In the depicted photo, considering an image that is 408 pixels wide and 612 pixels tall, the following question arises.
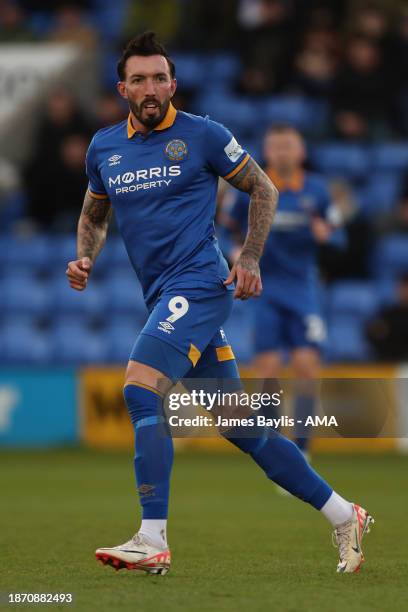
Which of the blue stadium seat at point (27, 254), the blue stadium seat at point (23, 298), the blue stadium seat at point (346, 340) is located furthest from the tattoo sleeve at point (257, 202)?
the blue stadium seat at point (27, 254)

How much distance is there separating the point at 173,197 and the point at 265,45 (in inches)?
418

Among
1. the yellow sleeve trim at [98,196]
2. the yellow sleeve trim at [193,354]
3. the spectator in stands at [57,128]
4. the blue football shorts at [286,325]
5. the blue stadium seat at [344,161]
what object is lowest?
the yellow sleeve trim at [193,354]

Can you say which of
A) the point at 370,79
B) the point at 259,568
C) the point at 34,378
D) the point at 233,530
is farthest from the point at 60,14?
the point at 259,568

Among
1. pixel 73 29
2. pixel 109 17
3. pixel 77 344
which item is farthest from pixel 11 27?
pixel 77 344

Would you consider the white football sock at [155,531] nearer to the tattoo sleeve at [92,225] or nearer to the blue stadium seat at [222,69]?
the tattoo sleeve at [92,225]

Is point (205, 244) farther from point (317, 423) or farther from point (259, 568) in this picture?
point (259, 568)

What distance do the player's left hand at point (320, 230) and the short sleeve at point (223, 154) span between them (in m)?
4.07

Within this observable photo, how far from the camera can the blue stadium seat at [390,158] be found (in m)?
15.2

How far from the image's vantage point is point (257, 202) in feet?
18.4

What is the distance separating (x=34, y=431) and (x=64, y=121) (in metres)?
3.81

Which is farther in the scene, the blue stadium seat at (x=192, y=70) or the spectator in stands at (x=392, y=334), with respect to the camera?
the blue stadium seat at (x=192, y=70)

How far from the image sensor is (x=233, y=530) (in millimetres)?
7180

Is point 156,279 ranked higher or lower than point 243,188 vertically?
lower

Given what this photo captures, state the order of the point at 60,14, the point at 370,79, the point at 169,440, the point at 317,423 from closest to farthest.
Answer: the point at 169,440 < the point at 317,423 < the point at 370,79 < the point at 60,14
